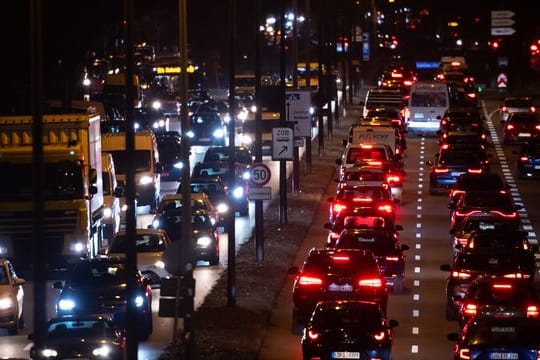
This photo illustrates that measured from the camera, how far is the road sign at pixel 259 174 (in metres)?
38.5

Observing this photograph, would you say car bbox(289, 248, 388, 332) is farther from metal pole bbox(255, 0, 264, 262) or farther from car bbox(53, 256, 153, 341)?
metal pole bbox(255, 0, 264, 262)

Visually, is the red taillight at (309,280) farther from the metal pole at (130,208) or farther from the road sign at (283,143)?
the road sign at (283,143)

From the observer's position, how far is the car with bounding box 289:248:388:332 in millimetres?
29969

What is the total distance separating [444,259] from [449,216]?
861 centimetres

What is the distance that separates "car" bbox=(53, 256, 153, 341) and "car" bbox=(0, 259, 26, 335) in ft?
2.94

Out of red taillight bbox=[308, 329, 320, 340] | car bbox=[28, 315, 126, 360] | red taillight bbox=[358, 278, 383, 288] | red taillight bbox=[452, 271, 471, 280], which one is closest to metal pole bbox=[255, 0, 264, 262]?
red taillight bbox=[452, 271, 471, 280]

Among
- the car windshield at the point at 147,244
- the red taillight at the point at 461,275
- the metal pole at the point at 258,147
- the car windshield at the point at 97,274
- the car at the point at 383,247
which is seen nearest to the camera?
the car windshield at the point at 97,274

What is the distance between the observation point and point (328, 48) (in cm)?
8162

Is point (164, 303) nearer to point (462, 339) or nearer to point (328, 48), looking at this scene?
point (462, 339)

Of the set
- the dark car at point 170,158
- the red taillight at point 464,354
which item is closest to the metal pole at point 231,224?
the red taillight at point 464,354

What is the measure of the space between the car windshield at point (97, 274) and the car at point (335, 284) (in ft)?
11.3

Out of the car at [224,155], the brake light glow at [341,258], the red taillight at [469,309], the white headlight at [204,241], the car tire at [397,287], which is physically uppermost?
the brake light glow at [341,258]

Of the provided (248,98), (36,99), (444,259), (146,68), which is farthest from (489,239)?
(146,68)

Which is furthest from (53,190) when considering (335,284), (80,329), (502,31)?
(502,31)
